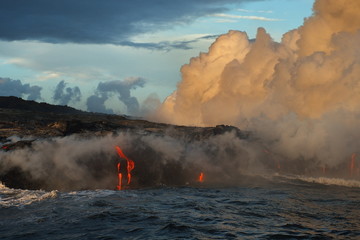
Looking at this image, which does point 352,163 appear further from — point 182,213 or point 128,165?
point 182,213

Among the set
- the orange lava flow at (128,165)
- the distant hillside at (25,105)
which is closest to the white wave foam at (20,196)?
the orange lava flow at (128,165)

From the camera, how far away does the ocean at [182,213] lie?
23000mm

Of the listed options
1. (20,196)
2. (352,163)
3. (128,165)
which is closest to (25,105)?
(352,163)

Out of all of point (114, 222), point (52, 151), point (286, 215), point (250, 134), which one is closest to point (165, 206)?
point (114, 222)

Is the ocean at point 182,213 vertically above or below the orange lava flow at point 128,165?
below

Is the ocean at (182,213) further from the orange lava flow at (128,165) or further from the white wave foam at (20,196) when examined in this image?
the orange lava flow at (128,165)

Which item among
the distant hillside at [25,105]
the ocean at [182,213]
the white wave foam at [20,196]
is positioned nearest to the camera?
the ocean at [182,213]

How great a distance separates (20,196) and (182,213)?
11331 millimetres

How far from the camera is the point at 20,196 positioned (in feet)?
101

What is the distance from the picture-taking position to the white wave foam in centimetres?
2865

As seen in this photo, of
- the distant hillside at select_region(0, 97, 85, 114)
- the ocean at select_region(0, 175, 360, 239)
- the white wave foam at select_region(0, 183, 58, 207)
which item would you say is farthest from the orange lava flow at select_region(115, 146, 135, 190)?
the distant hillside at select_region(0, 97, 85, 114)

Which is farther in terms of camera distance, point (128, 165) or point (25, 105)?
point (25, 105)

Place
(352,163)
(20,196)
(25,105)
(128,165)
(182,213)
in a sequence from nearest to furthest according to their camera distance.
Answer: (182,213)
(20,196)
(128,165)
(352,163)
(25,105)

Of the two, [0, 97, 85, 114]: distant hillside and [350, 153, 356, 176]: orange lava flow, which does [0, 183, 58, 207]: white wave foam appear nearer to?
[350, 153, 356, 176]: orange lava flow
